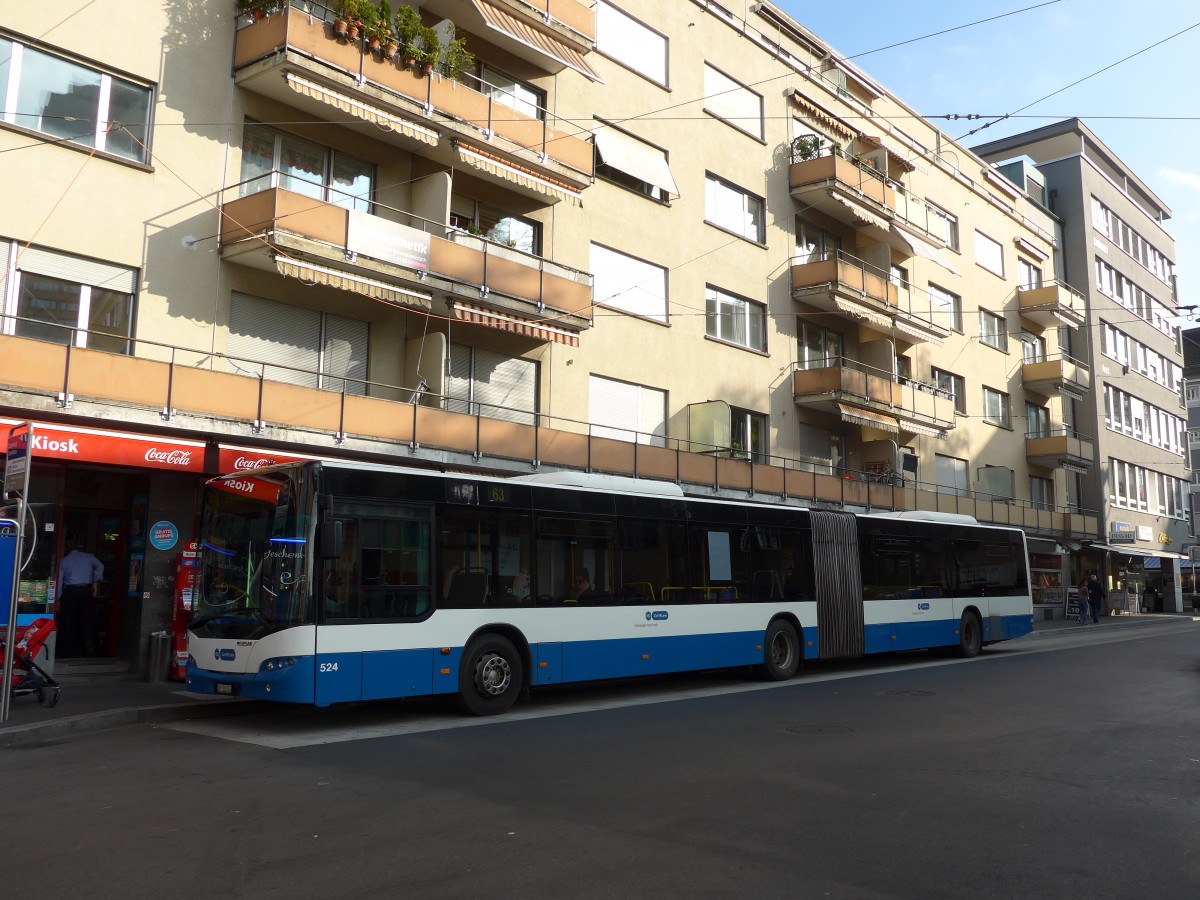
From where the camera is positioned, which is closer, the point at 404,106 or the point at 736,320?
the point at 404,106

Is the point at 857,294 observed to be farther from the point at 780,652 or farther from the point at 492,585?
the point at 492,585

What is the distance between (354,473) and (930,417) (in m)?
27.0

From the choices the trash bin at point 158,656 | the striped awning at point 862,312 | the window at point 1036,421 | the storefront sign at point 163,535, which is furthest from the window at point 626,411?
the window at point 1036,421

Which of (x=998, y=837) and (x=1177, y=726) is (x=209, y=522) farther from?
(x=1177, y=726)

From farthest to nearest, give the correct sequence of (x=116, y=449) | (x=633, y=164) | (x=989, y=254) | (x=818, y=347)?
(x=989, y=254), (x=818, y=347), (x=633, y=164), (x=116, y=449)

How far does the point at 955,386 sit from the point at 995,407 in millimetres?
3822

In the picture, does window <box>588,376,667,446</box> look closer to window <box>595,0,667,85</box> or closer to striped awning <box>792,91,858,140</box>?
window <box>595,0,667,85</box>

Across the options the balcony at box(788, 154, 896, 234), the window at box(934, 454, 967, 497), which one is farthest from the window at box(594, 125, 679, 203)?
the window at box(934, 454, 967, 497)

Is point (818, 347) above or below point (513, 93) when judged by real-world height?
below

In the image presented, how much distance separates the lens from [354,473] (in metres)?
11.3

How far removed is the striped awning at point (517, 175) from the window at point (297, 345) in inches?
153

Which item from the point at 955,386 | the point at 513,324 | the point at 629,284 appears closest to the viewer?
the point at 513,324

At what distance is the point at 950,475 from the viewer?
125ft

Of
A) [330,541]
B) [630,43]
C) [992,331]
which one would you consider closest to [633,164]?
[630,43]
